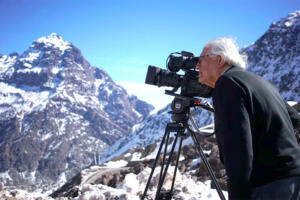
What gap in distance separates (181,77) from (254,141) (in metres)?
1.94

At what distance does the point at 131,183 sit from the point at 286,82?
180m

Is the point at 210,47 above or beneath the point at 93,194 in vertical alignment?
above

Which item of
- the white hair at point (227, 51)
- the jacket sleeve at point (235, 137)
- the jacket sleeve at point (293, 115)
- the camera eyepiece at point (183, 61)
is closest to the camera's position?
the jacket sleeve at point (235, 137)

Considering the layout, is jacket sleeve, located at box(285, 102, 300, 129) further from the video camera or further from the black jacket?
the video camera

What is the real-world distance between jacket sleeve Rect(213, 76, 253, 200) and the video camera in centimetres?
165

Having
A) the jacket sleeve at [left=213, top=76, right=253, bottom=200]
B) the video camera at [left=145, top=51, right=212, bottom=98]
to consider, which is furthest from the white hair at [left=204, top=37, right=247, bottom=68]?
the video camera at [left=145, top=51, right=212, bottom=98]

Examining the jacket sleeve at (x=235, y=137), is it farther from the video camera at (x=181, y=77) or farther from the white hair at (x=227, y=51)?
the video camera at (x=181, y=77)

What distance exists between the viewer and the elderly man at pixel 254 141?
1.88 m

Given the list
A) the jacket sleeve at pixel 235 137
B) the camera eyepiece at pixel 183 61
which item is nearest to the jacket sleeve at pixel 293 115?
the jacket sleeve at pixel 235 137

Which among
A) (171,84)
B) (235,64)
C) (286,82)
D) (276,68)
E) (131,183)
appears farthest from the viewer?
(276,68)

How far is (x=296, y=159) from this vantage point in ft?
6.76

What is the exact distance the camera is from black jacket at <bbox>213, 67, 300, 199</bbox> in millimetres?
1878

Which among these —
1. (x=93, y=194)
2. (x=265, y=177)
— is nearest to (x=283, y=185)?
(x=265, y=177)

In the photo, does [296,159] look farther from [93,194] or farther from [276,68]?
[276,68]
